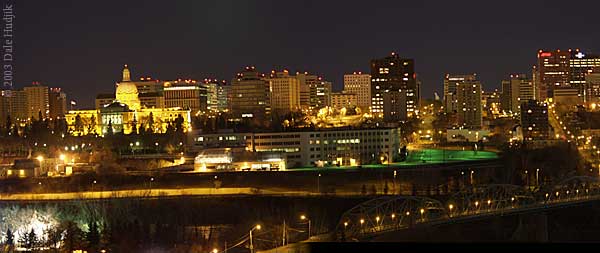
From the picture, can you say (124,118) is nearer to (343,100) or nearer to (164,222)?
(164,222)

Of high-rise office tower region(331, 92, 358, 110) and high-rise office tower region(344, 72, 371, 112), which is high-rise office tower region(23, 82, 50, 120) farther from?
high-rise office tower region(344, 72, 371, 112)

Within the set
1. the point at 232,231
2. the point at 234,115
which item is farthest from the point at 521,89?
the point at 232,231

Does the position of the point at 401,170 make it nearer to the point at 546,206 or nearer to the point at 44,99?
the point at 546,206

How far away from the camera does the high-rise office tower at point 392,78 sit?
33.1 metres

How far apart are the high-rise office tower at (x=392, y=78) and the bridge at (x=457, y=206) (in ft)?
69.3

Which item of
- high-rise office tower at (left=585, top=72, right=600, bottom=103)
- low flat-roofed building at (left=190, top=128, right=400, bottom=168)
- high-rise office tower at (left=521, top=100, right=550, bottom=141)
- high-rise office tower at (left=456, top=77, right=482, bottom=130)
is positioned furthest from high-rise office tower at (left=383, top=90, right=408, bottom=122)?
low flat-roofed building at (left=190, top=128, right=400, bottom=168)

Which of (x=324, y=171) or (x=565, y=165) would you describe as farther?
(x=565, y=165)

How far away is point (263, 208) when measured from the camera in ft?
36.4

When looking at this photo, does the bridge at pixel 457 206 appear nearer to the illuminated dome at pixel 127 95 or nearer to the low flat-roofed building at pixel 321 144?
the low flat-roofed building at pixel 321 144

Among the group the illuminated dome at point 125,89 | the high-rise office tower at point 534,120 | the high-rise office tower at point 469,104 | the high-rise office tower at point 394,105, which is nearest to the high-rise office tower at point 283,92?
the high-rise office tower at point 394,105

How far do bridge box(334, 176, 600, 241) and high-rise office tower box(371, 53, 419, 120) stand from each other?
2113 cm

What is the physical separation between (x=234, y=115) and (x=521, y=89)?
592 inches

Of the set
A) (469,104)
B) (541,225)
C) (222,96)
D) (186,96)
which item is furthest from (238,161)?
(222,96)

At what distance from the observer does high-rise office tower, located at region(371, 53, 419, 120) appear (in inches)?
1303
